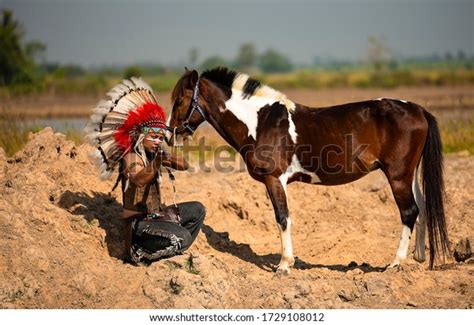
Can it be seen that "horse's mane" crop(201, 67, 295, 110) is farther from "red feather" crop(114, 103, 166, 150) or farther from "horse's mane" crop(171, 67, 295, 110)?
"red feather" crop(114, 103, 166, 150)

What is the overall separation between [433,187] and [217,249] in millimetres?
2779

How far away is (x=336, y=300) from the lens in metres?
6.81

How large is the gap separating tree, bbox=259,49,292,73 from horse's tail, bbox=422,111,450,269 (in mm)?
119362

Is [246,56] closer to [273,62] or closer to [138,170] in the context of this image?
[273,62]

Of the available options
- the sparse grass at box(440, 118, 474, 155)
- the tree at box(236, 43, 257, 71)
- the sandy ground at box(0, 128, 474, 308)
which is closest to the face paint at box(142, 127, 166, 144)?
the sandy ground at box(0, 128, 474, 308)

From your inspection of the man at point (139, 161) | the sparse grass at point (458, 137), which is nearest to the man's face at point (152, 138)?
the man at point (139, 161)

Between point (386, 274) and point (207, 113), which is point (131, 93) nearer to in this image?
point (207, 113)

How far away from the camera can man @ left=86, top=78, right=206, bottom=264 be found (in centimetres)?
711

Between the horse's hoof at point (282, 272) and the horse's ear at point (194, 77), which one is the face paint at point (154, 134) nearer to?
the horse's ear at point (194, 77)

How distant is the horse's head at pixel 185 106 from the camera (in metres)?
7.85

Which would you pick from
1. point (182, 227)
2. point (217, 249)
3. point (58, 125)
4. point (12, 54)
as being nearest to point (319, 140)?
point (182, 227)

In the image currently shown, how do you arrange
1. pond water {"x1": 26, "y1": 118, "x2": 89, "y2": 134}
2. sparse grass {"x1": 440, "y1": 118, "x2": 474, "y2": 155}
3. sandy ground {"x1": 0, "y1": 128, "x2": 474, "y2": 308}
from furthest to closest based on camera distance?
sparse grass {"x1": 440, "y1": 118, "x2": 474, "y2": 155} < pond water {"x1": 26, "y1": 118, "x2": 89, "y2": 134} < sandy ground {"x1": 0, "y1": 128, "x2": 474, "y2": 308}

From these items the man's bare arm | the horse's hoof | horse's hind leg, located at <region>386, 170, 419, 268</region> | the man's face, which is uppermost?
the man's face

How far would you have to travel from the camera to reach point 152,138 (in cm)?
721
